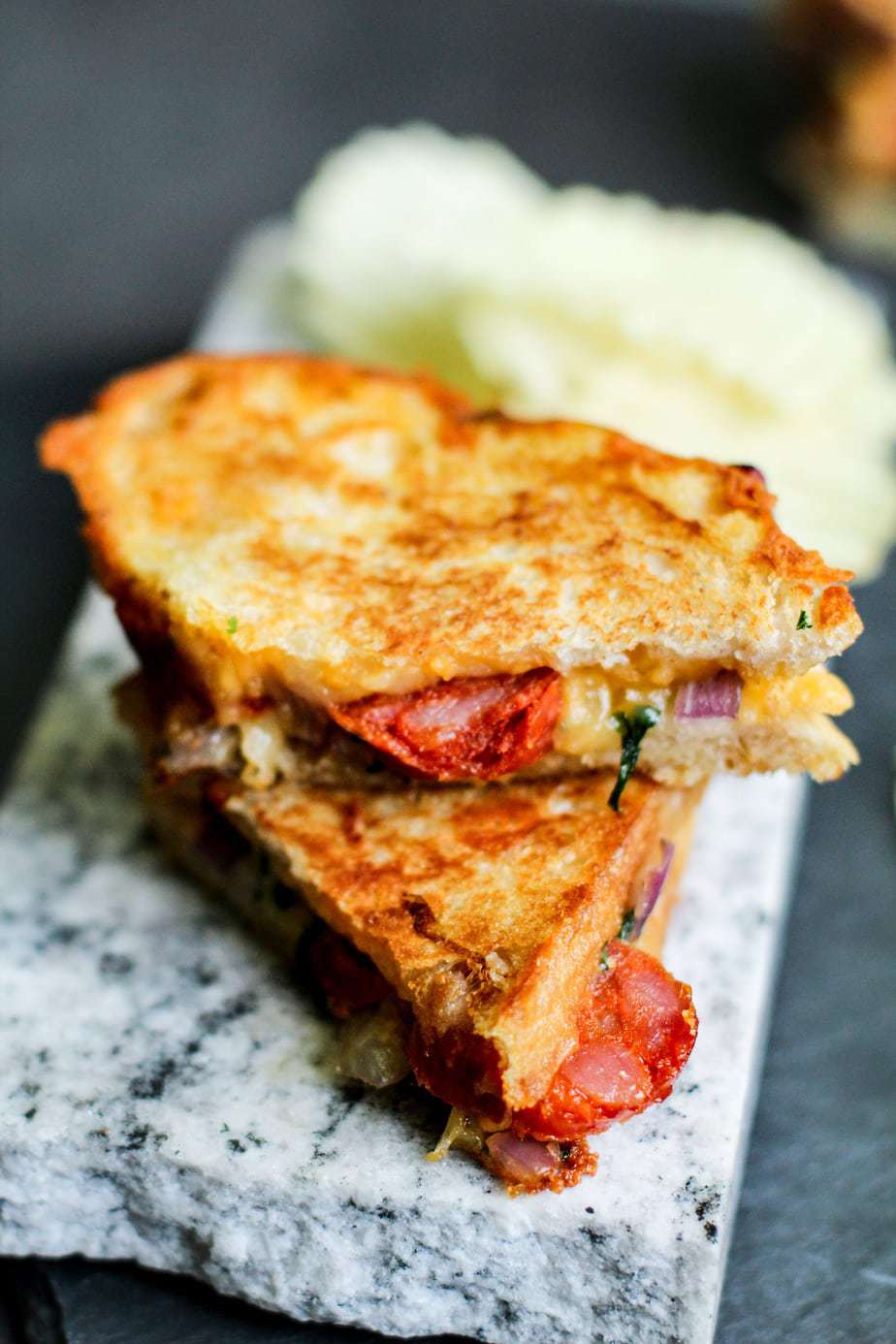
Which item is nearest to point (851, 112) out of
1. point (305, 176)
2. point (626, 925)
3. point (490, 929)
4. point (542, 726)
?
point (305, 176)

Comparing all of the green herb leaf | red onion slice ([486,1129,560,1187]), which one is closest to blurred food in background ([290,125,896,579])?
the green herb leaf

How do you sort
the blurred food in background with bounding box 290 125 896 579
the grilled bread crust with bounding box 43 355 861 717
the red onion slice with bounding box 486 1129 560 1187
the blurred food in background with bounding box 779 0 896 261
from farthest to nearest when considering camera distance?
the blurred food in background with bounding box 779 0 896 261, the blurred food in background with bounding box 290 125 896 579, the grilled bread crust with bounding box 43 355 861 717, the red onion slice with bounding box 486 1129 560 1187

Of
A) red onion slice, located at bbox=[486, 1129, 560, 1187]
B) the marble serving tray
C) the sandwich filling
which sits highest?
the sandwich filling

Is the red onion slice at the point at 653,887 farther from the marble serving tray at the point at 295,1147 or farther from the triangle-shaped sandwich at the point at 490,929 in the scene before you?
the marble serving tray at the point at 295,1147

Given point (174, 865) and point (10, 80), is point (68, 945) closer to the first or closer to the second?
point (174, 865)

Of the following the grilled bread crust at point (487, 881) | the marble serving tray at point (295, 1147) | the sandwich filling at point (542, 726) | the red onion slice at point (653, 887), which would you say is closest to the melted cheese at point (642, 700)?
the sandwich filling at point (542, 726)

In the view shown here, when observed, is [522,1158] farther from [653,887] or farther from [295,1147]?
[653,887]

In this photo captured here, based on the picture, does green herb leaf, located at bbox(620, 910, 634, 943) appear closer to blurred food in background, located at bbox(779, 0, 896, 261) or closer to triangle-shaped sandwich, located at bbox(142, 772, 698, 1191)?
triangle-shaped sandwich, located at bbox(142, 772, 698, 1191)
